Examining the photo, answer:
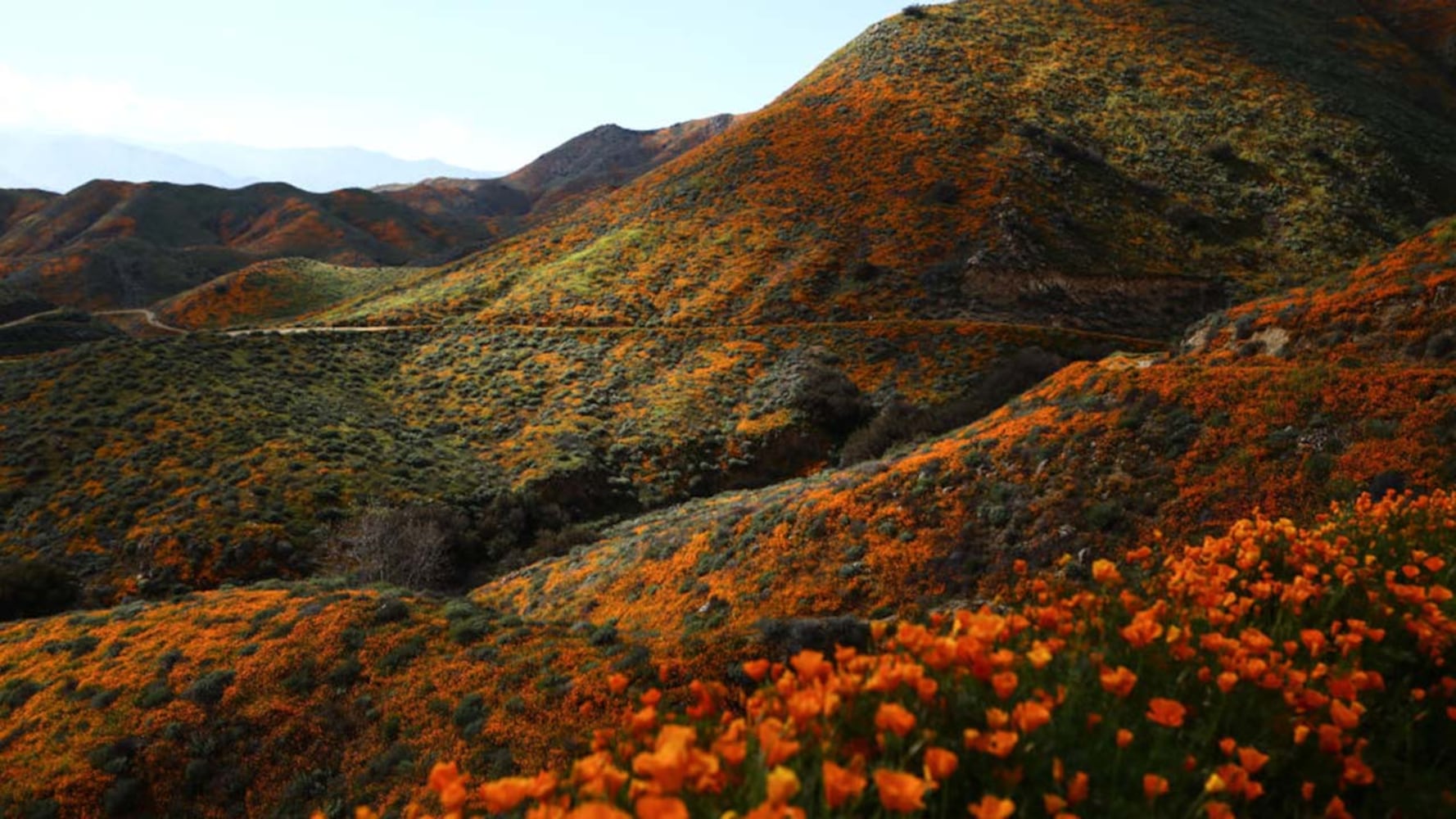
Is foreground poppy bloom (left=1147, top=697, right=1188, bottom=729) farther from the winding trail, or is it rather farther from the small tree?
the winding trail

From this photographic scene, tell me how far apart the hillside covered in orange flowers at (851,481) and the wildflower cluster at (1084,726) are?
0.03 meters

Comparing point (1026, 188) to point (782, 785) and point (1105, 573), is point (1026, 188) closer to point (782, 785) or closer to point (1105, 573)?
point (1105, 573)

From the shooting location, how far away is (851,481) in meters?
19.5

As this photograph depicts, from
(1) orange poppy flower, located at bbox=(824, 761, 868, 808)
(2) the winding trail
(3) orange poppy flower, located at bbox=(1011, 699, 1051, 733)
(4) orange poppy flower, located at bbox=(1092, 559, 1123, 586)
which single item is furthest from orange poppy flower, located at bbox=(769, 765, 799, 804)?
(2) the winding trail

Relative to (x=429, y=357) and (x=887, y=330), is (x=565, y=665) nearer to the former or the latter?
(x=887, y=330)

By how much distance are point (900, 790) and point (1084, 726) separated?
144 centimetres

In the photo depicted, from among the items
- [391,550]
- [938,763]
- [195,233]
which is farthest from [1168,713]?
[195,233]

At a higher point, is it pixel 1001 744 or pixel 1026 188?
pixel 1026 188

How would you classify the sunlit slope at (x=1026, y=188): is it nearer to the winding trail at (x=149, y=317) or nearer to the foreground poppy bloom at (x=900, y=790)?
the winding trail at (x=149, y=317)

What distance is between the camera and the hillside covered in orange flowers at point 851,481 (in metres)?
3.16

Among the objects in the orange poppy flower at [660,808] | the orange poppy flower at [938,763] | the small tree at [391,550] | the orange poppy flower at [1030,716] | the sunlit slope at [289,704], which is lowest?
the small tree at [391,550]

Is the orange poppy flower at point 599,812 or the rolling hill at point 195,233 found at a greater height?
the rolling hill at point 195,233

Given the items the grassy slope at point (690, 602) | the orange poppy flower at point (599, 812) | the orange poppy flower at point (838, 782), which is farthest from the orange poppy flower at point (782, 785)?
the grassy slope at point (690, 602)

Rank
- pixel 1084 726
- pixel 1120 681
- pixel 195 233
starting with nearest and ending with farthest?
pixel 1120 681
pixel 1084 726
pixel 195 233
